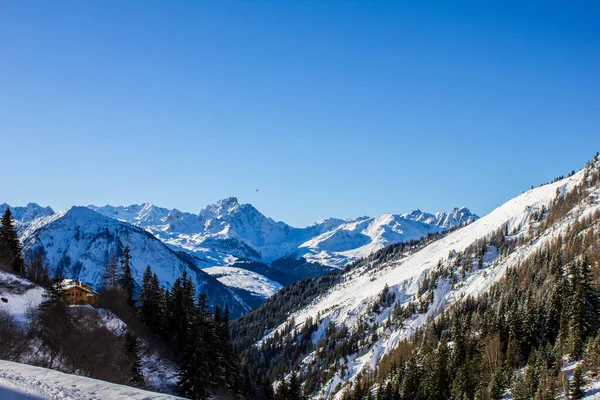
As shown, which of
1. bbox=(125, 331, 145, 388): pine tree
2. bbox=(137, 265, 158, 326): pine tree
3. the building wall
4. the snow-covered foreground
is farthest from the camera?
the building wall

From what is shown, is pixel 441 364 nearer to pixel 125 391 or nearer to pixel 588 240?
pixel 125 391

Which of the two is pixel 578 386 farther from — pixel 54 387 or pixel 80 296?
pixel 80 296

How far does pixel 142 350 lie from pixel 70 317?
43.1ft

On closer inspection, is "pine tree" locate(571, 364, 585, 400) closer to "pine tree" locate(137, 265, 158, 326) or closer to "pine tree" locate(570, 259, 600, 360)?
"pine tree" locate(570, 259, 600, 360)

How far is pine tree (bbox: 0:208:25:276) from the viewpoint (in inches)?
2731

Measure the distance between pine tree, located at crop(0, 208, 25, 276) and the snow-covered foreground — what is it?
167 feet

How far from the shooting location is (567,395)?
68.1 metres

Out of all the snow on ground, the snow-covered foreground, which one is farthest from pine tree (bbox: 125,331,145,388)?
the snow-covered foreground

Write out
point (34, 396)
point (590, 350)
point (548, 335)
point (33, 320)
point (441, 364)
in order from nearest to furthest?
point (34, 396), point (33, 320), point (590, 350), point (441, 364), point (548, 335)

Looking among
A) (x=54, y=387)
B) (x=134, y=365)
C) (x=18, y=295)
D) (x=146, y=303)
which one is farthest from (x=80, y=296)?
(x=54, y=387)

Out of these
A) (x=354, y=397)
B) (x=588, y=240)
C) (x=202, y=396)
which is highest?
(x=588, y=240)

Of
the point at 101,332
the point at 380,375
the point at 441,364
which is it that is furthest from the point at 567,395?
the point at 380,375

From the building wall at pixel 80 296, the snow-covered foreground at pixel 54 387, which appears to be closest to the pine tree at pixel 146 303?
the building wall at pixel 80 296

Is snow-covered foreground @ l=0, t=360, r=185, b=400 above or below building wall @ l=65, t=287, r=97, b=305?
below
